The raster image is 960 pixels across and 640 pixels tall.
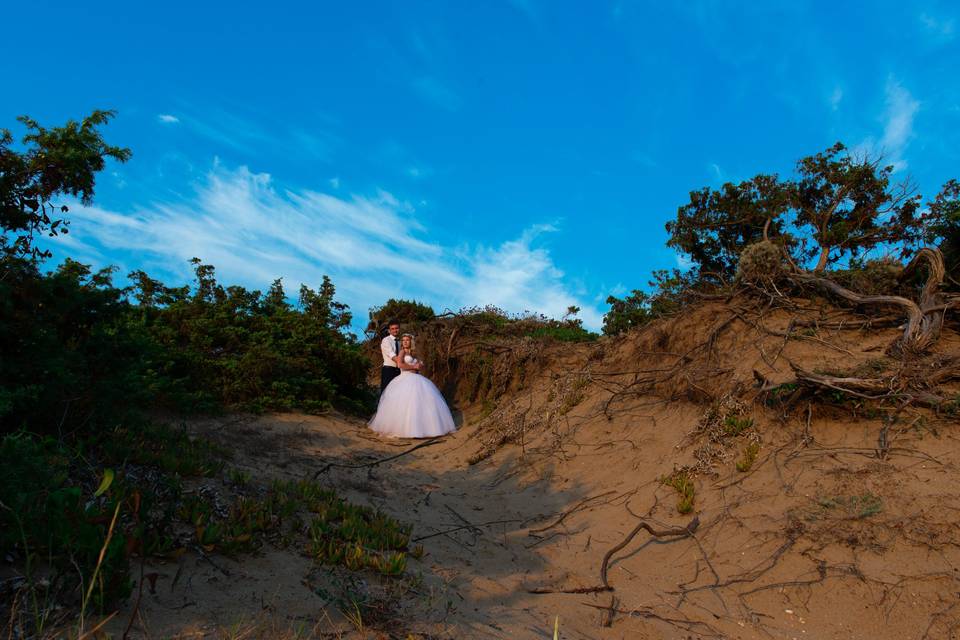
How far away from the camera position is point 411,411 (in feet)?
38.8

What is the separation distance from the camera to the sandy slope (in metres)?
3.67

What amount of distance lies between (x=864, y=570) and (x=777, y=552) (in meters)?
0.65

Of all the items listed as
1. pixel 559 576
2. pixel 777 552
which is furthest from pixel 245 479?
pixel 777 552

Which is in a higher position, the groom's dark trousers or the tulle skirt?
the groom's dark trousers

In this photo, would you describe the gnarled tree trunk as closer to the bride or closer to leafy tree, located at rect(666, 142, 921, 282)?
leafy tree, located at rect(666, 142, 921, 282)

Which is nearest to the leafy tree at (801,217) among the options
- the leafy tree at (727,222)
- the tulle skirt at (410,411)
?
the leafy tree at (727,222)

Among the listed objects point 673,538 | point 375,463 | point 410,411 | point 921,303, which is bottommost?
point 375,463

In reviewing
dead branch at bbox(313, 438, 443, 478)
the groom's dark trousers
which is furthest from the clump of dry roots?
the groom's dark trousers

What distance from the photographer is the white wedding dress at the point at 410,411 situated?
11.7m

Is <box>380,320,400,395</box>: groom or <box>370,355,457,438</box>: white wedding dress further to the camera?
<box>380,320,400,395</box>: groom

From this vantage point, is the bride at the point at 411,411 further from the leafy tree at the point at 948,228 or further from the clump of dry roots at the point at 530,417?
the leafy tree at the point at 948,228

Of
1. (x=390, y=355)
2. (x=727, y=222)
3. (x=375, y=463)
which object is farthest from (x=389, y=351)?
(x=727, y=222)

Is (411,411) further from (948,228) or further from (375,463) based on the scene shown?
(948,228)

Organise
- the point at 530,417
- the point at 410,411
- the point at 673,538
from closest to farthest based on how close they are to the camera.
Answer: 1. the point at 673,538
2. the point at 530,417
3. the point at 410,411
